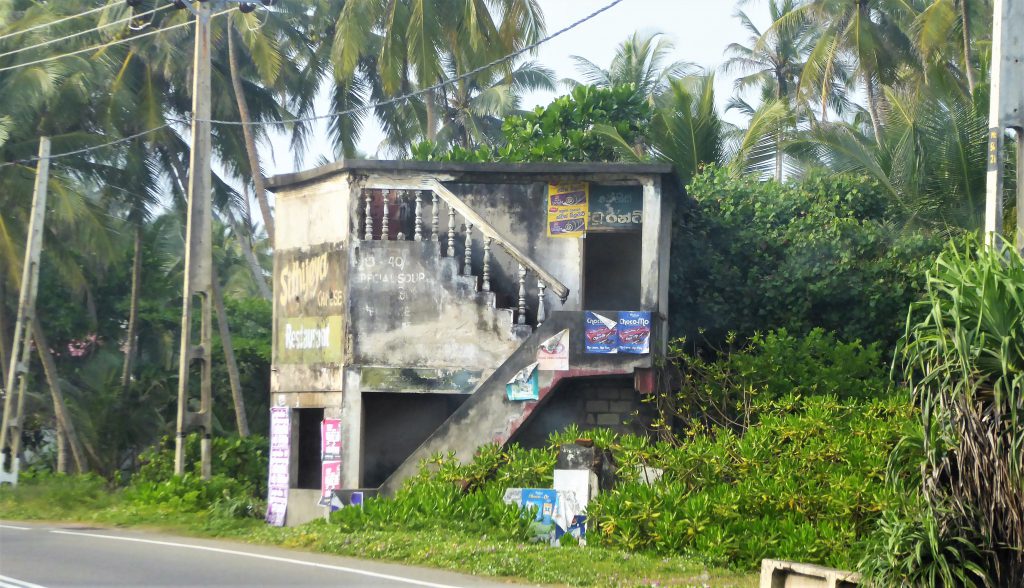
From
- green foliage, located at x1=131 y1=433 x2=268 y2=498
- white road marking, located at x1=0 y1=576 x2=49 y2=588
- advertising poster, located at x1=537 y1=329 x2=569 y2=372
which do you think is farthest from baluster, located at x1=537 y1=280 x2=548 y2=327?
white road marking, located at x1=0 y1=576 x2=49 y2=588

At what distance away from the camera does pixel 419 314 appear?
18.0 meters

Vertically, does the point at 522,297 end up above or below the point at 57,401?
above

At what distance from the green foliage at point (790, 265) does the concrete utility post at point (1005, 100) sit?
28.8 ft

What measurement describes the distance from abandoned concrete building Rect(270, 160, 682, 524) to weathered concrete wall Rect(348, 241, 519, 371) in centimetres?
2

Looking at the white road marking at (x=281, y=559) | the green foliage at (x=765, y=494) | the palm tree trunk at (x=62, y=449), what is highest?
the green foliage at (x=765, y=494)

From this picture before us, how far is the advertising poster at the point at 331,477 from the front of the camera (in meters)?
18.0

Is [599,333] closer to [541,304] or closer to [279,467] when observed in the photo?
[541,304]

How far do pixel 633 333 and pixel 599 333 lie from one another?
18.6 inches

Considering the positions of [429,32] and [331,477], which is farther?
[429,32]

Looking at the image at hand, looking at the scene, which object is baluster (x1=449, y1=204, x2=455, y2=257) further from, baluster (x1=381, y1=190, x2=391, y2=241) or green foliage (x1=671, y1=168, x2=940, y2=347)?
green foliage (x1=671, y1=168, x2=940, y2=347)

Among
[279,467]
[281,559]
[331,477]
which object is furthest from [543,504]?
[279,467]

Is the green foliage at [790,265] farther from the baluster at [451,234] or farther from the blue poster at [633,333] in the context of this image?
the baluster at [451,234]

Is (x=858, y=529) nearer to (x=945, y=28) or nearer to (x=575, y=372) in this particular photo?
(x=575, y=372)

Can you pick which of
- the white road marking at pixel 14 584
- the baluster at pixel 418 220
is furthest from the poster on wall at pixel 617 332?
the white road marking at pixel 14 584
